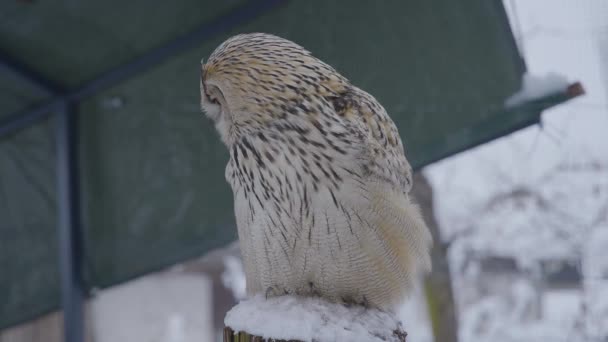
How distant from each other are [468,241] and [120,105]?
2.38 metres

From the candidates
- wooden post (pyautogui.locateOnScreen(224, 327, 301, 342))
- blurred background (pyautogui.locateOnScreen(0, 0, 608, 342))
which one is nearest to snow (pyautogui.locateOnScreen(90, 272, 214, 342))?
blurred background (pyautogui.locateOnScreen(0, 0, 608, 342))

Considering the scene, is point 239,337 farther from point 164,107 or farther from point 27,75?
point 27,75

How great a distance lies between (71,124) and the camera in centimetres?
379

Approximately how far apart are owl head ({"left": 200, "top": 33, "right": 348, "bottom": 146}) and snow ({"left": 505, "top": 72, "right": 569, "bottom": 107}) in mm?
1142

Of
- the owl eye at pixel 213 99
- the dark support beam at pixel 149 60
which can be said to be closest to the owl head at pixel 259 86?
the owl eye at pixel 213 99

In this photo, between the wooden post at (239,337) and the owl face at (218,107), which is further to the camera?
the owl face at (218,107)

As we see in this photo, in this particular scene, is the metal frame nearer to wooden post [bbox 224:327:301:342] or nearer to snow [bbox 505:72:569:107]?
snow [bbox 505:72:569:107]

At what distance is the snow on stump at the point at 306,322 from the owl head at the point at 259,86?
48cm

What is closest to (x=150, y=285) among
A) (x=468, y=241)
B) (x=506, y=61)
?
(x=468, y=241)

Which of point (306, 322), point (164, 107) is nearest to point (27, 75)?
point (164, 107)

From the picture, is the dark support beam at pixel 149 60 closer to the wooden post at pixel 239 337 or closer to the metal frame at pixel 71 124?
the metal frame at pixel 71 124

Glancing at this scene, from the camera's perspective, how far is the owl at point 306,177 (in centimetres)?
142

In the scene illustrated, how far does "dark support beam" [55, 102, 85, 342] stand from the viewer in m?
3.46

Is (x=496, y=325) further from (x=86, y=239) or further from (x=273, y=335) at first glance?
(x=86, y=239)
